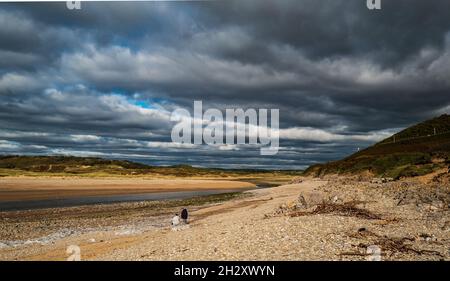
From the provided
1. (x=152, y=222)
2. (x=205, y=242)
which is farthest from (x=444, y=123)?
(x=205, y=242)

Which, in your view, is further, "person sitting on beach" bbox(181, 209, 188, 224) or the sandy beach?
"person sitting on beach" bbox(181, 209, 188, 224)

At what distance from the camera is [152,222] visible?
1284 inches

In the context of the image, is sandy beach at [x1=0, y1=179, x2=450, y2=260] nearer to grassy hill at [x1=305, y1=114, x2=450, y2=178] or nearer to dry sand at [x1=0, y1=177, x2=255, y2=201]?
grassy hill at [x1=305, y1=114, x2=450, y2=178]

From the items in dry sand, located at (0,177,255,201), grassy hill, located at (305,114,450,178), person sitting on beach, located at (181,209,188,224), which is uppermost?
grassy hill, located at (305,114,450,178)

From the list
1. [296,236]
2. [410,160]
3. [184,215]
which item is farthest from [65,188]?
[296,236]

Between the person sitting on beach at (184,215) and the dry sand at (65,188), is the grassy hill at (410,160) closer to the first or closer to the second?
the person sitting on beach at (184,215)

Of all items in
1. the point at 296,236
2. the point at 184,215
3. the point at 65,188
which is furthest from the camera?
the point at 65,188

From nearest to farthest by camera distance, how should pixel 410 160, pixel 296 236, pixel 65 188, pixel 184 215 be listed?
1. pixel 296 236
2. pixel 184 215
3. pixel 410 160
4. pixel 65 188

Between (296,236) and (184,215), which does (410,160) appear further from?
(296,236)

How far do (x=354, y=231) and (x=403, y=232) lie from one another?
81.1 inches

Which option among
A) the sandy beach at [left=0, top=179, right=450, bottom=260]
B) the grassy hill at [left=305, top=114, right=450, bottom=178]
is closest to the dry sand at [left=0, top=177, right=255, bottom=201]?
the sandy beach at [left=0, top=179, right=450, bottom=260]

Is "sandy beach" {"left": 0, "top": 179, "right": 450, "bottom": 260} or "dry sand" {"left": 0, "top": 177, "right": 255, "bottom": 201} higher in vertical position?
"sandy beach" {"left": 0, "top": 179, "right": 450, "bottom": 260}

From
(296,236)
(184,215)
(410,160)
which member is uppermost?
(410,160)
